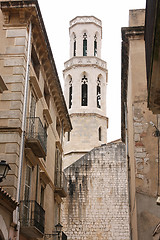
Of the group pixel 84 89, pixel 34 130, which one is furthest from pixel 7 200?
pixel 84 89

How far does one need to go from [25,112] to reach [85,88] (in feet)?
88.0

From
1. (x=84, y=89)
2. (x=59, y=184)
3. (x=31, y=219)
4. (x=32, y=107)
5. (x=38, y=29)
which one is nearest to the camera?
(x=31, y=219)

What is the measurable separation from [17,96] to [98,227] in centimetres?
1498

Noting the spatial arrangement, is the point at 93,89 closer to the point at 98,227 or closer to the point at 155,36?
the point at 98,227

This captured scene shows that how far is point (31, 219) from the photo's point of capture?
1175 centimetres

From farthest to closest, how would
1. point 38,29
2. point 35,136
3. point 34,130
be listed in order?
1. point 38,29
2. point 34,130
3. point 35,136

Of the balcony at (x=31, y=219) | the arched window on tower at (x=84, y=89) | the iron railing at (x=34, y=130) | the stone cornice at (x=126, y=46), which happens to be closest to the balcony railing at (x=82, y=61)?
the arched window on tower at (x=84, y=89)

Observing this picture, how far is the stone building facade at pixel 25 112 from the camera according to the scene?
37.9 ft

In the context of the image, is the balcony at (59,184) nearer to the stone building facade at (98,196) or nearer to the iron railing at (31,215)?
the iron railing at (31,215)

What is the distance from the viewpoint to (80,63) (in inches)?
1522

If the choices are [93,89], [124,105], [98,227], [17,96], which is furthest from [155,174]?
[93,89]

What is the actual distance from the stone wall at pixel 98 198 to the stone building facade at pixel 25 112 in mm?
8913

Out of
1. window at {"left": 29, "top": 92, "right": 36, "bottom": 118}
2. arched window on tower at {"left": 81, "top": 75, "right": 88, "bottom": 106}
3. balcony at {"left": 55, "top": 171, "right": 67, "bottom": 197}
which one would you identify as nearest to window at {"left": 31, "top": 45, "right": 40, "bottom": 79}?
window at {"left": 29, "top": 92, "right": 36, "bottom": 118}

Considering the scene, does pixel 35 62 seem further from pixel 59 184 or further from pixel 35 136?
pixel 59 184
